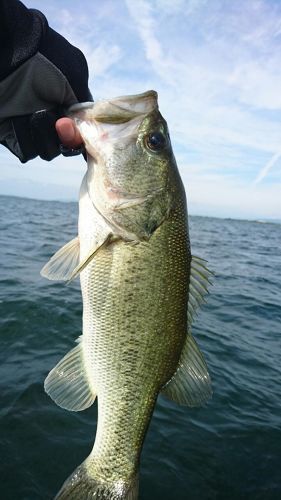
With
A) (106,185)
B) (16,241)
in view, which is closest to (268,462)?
(106,185)

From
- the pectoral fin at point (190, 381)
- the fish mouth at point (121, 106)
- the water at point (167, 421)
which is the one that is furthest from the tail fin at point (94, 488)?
the fish mouth at point (121, 106)

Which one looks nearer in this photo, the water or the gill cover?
the gill cover

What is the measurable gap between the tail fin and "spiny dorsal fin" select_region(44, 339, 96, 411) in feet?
1.45

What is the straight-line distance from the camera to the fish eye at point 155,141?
2498mm

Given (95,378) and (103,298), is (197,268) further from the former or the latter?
(95,378)

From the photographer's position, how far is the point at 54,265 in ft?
8.75

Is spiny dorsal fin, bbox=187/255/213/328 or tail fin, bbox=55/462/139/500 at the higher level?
spiny dorsal fin, bbox=187/255/213/328

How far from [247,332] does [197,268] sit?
694 centimetres

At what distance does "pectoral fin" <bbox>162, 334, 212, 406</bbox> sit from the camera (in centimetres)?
265

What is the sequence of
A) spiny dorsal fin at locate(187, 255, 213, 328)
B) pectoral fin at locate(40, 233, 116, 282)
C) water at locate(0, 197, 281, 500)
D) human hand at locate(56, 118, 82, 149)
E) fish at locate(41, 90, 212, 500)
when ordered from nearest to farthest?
human hand at locate(56, 118, 82, 149) → fish at locate(41, 90, 212, 500) → pectoral fin at locate(40, 233, 116, 282) → spiny dorsal fin at locate(187, 255, 213, 328) → water at locate(0, 197, 281, 500)

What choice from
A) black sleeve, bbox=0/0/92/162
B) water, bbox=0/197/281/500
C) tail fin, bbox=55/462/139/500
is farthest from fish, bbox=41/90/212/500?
water, bbox=0/197/281/500

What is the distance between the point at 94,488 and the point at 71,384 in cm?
68

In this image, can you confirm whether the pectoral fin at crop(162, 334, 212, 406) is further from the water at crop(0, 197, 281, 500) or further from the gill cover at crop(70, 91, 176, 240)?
the water at crop(0, 197, 281, 500)

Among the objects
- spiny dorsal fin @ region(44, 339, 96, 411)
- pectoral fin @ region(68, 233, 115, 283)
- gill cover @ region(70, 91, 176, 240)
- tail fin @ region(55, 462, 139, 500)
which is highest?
gill cover @ region(70, 91, 176, 240)
